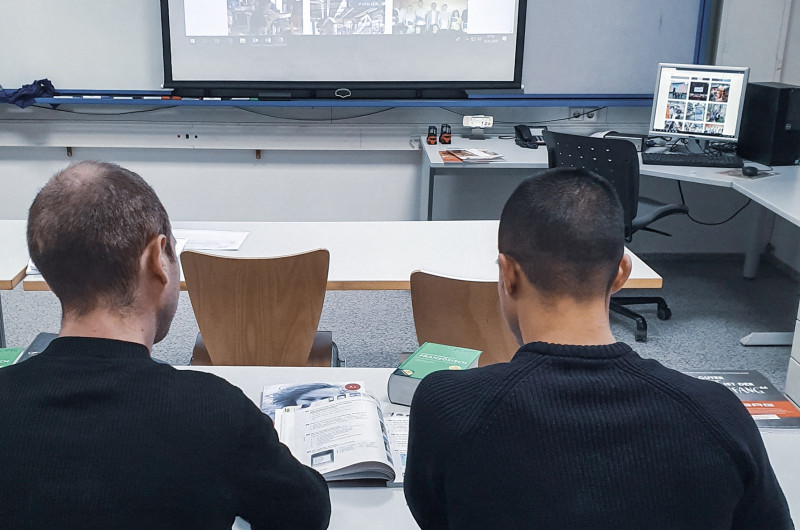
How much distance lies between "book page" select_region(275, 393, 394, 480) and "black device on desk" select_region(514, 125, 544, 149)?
304 cm

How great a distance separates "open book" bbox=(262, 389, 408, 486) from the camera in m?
1.32

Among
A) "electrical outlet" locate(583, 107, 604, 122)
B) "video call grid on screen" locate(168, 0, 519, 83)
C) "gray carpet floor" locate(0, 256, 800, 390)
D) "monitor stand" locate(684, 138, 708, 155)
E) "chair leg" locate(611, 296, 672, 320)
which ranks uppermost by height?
"video call grid on screen" locate(168, 0, 519, 83)

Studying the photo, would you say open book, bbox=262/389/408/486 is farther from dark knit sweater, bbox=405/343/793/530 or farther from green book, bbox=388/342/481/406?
dark knit sweater, bbox=405/343/793/530

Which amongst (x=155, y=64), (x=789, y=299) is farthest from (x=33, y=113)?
(x=789, y=299)

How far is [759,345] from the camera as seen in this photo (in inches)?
140

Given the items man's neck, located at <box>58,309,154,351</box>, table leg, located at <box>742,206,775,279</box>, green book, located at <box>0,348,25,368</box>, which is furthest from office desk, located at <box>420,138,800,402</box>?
man's neck, located at <box>58,309,154,351</box>

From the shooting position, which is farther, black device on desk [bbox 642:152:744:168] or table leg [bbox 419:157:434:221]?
table leg [bbox 419:157:434:221]

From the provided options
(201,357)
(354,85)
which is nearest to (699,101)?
(354,85)

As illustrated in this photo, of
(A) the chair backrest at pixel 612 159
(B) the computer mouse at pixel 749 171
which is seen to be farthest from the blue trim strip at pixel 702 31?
(A) the chair backrest at pixel 612 159

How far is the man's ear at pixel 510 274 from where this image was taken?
1.15 meters

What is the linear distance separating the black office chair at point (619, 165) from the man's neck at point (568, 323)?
2.40 metres

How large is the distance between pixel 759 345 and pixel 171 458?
3.27m

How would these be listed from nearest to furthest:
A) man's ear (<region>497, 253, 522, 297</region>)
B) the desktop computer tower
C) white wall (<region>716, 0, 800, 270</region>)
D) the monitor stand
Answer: man's ear (<region>497, 253, 522, 297</region>) < the desktop computer tower < the monitor stand < white wall (<region>716, 0, 800, 270</region>)

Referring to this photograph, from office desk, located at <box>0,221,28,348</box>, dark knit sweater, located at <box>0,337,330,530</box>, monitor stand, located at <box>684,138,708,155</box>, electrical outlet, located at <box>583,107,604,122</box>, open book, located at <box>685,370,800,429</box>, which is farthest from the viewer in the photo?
electrical outlet, located at <box>583,107,604,122</box>
